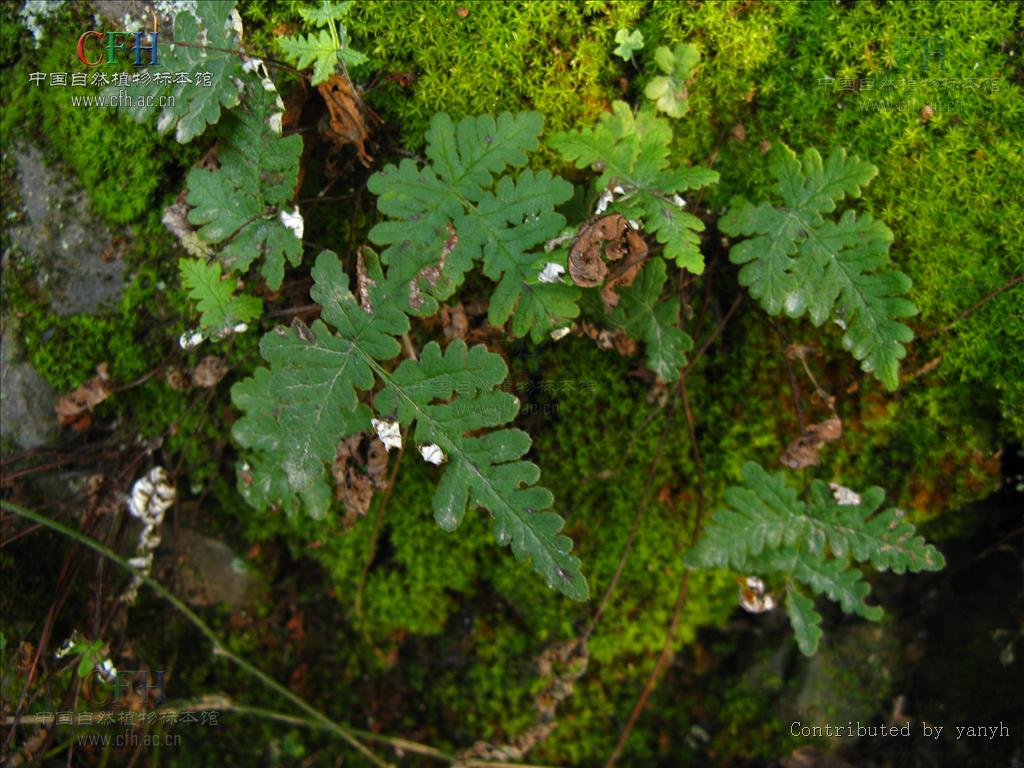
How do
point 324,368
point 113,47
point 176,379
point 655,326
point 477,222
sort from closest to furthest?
point 324,368
point 477,222
point 655,326
point 113,47
point 176,379

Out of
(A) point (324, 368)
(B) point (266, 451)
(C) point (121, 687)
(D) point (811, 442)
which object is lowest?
(C) point (121, 687)

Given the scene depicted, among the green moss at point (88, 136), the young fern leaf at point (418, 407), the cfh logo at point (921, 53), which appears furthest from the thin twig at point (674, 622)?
the green moss at point (88, 136)

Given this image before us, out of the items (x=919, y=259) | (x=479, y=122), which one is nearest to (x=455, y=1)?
(x=479, y=122)

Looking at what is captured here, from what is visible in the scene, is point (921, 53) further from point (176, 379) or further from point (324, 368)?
point (176, 379)

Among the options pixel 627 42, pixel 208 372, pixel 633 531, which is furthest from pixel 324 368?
pixel 627 42

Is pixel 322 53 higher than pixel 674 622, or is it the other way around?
pixel 322 53

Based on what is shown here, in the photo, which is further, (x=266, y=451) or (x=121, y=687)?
(x=121, y=687)

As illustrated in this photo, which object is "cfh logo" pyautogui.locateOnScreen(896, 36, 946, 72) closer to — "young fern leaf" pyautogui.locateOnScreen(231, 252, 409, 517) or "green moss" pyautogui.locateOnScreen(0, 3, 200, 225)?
"young fern leaf" pyautogui.locateOnScreen(231, 252, 409, 517)

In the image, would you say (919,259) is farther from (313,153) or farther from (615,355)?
(313,153)
